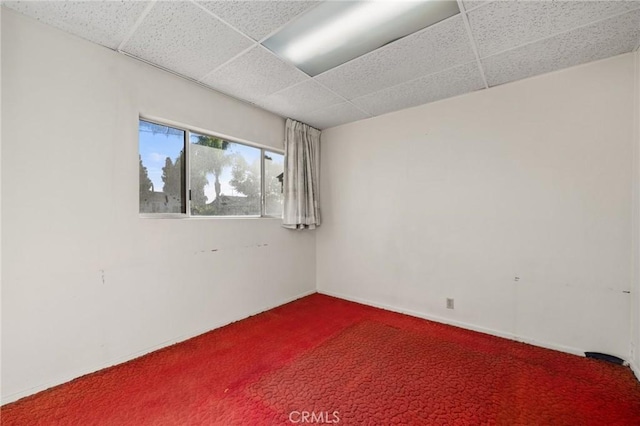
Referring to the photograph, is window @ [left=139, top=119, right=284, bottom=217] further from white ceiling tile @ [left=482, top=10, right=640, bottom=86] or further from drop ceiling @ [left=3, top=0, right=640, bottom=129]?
white ceiling tile @ [left=482, top=10, right=640, bottom=86]

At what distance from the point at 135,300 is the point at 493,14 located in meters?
3.42

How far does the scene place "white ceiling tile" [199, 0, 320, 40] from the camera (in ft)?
5.38

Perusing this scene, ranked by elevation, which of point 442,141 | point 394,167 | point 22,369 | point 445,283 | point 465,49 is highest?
point 465,49

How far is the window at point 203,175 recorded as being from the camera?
2.43m

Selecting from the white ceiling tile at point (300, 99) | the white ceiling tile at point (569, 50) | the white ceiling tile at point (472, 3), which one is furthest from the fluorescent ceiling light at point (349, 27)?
the white ceiling tile at point (569, 50)

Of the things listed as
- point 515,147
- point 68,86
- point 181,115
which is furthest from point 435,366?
point 68,86

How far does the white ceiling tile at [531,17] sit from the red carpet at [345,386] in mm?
2510

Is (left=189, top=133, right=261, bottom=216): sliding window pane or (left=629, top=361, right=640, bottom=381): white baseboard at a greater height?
(left=189, top=133, right=261, bottom=216): sliding window pane

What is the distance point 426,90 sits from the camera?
2.73 metres

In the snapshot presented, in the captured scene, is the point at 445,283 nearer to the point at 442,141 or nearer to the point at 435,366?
the point at 435,366

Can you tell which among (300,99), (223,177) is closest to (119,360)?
(223,177)

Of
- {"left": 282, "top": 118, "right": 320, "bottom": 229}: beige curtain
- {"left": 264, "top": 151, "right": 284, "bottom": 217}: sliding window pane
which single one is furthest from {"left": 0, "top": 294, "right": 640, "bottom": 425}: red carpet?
{"left": 264, "top": 151, "right": 284, "bottom": 217}: sliding window pane

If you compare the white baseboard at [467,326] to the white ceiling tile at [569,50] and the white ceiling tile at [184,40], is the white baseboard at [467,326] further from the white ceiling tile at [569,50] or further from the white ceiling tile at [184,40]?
the white ceiling tile at [184,40]

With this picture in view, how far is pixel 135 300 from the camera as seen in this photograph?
87.1 inches
